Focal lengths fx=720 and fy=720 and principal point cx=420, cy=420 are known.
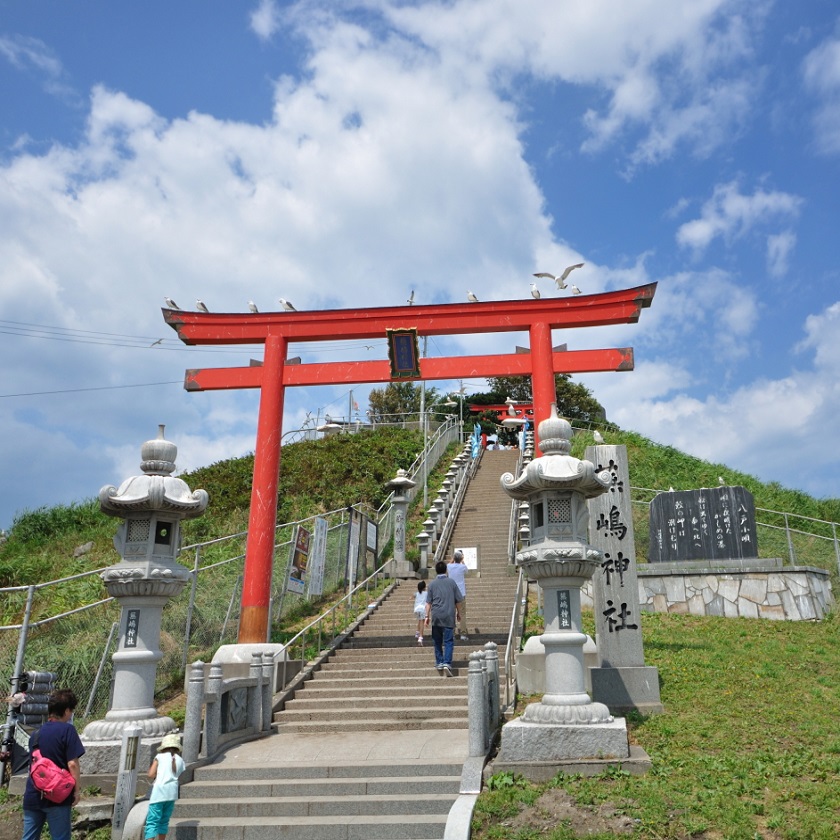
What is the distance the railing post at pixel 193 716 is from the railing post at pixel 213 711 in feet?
0.46

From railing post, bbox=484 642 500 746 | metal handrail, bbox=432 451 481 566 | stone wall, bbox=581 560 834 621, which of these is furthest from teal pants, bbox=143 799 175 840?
metal handrail, bbox=432 451 481 566

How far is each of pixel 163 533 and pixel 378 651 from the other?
4910mm

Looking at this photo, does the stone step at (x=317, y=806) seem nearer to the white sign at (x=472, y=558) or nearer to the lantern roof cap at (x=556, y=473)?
the lantern roof cap at (x=556, y=473)

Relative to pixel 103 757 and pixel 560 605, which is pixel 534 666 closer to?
pixel 560 605

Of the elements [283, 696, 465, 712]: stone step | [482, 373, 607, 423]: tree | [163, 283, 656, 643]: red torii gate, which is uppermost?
[482, 373, 607, 423]: tree

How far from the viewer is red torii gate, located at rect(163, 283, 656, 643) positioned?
1335cm

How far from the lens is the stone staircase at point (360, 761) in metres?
6.57

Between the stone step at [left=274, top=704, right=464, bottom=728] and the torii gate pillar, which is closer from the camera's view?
the stone step at [left=274, top=704, right=464, bottom=728]

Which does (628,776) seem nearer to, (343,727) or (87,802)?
(343,727)

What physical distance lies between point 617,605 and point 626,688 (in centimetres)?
121

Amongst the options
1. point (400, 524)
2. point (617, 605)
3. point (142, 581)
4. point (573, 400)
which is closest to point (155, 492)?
point (142, 581)

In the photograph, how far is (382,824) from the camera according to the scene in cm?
641

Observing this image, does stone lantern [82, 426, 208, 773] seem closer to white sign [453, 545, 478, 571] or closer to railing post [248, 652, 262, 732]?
railing post [248, 652, 262, 732]

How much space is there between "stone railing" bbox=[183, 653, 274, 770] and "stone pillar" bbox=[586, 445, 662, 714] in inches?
169
